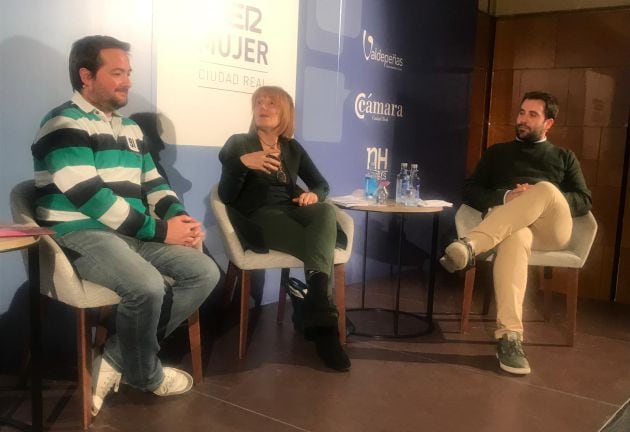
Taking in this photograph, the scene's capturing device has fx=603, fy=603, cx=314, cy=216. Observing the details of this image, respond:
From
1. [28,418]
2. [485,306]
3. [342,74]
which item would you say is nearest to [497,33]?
[342,74]

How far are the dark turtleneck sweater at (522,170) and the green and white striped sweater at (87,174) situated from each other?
69.4 inches

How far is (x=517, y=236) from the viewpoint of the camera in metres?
2.70

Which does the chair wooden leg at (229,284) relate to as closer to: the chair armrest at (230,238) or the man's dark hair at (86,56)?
the chair armrest at (230,238)

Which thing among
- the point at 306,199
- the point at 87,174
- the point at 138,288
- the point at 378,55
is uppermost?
the point at 378,55

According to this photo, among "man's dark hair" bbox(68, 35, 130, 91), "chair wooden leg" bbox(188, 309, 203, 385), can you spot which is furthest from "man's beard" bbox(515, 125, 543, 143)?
"man's dark hair" bbox(68, 35, 130, 91)

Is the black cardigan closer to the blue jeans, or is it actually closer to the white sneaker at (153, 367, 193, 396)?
the blue jeans

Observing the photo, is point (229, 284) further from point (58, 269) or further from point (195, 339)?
point (58, 269)

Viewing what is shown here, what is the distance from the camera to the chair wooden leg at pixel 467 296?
2955 mm

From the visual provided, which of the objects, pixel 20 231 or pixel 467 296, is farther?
pixel 467 296

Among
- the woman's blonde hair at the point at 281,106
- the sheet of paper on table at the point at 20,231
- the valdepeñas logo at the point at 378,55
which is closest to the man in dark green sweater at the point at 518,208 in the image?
the woman's blonde hair at the point at 281,106

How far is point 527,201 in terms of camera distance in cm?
276

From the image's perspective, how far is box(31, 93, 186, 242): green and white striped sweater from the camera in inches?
76.7

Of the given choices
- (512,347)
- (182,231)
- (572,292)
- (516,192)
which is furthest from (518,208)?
(182,231)

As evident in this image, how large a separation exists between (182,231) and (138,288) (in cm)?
36
